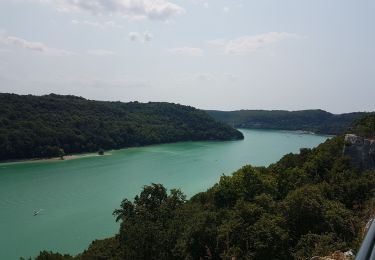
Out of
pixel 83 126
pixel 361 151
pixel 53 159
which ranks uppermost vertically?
pixel 83 126

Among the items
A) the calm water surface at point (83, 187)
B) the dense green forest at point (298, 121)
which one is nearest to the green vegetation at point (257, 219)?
the calm water surface at point (83, 187)

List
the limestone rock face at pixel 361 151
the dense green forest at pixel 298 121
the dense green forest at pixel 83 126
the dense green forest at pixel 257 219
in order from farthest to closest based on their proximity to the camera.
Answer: the dense green forest at pixel 298 121 → the dense green forest at pixel 83 126 → the limestone rock face at pixel 361 151 → the dense green forest at pixel 257 219

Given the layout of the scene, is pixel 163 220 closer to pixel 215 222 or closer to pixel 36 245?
pixel 215 222

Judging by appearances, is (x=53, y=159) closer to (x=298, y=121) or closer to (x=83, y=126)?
(x=83, y=126)

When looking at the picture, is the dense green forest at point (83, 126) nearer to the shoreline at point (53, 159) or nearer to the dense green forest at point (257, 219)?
the shoreline at point (53, 159)

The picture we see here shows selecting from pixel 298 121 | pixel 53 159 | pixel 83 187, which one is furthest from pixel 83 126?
pixel 298 121

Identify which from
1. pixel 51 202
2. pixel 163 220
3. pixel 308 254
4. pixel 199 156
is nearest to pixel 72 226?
pixel 51 202

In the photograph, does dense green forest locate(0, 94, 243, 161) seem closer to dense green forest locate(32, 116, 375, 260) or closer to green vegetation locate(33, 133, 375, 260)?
green vegetation locate(33, 133, 375, 260)
